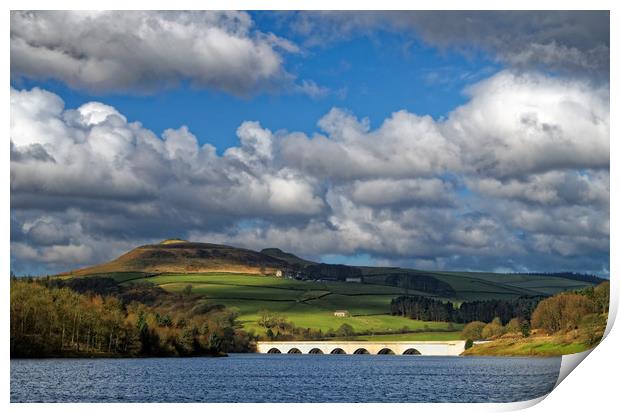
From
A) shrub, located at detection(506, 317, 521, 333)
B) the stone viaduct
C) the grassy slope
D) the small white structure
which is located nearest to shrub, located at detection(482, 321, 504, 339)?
shrub, located at detection(506, 317, 521, 333)

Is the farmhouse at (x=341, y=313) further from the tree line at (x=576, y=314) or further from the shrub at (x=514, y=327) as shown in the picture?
the tree line at (x=576, y=314)

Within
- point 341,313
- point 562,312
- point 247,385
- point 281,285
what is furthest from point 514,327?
point 247,385

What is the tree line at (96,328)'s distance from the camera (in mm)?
72750

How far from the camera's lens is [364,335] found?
509 feet

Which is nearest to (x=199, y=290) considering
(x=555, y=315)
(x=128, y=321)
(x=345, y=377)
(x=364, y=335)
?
(x=364, y=335)

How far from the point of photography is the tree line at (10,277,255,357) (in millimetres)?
72750

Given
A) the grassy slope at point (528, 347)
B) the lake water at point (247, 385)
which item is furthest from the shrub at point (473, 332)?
the lake water at point (247, 385)

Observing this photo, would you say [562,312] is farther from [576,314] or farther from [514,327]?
[514,327]

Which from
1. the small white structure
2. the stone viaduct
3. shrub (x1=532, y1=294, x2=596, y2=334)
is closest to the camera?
shrub (x1=532, y1=294, x2=596, y2=334)

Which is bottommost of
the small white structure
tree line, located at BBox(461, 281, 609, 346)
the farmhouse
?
the farmhouse

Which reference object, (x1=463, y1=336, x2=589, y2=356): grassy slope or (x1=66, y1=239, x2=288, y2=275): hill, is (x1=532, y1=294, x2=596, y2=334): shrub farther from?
(x1=66, y1=239, x2=288, y2=275): hill

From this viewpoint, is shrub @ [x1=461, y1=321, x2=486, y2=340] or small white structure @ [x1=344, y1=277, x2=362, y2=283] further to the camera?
small white structure @ [x1=344, y1=277, x2=362, y2=283]
